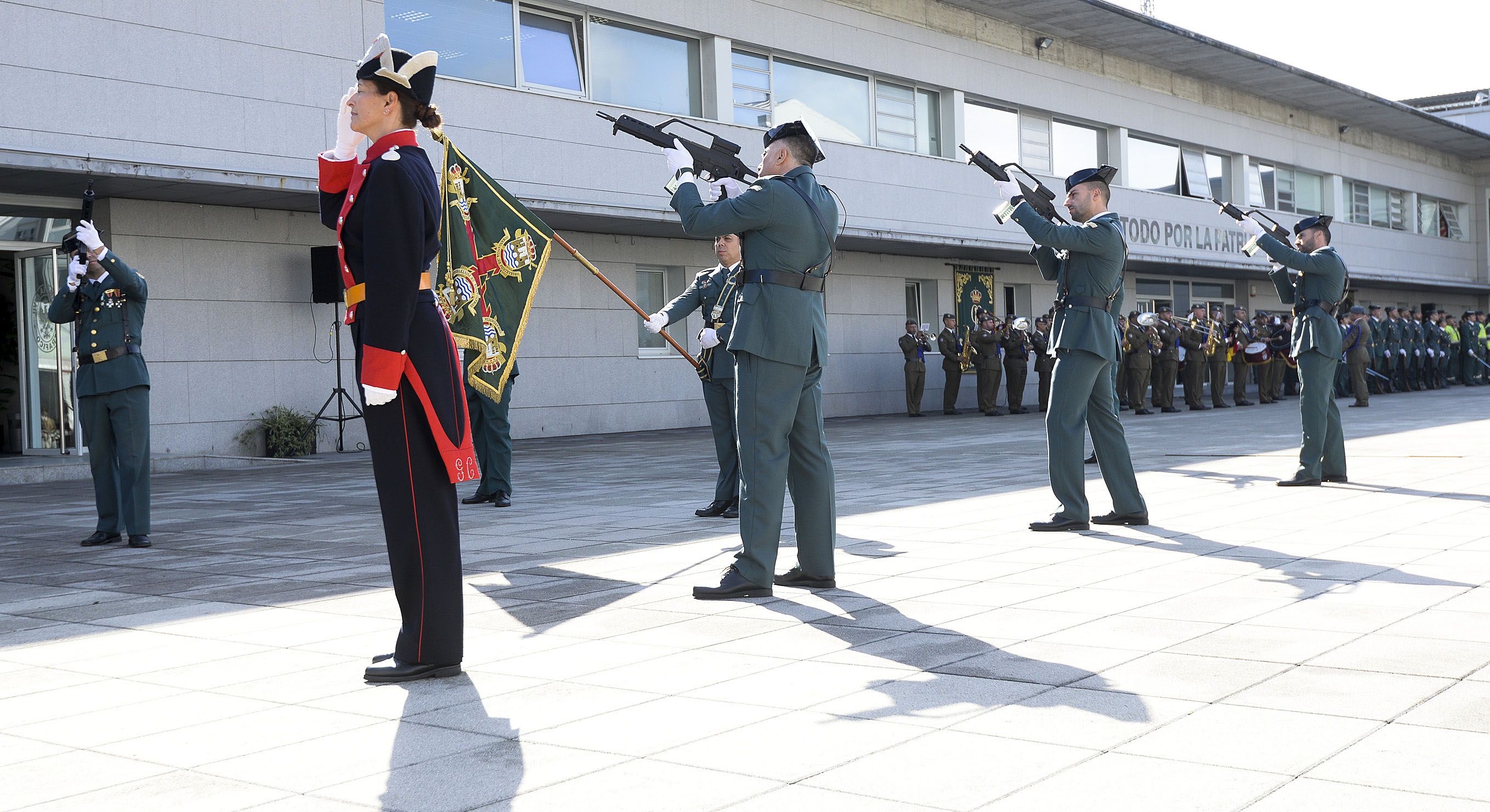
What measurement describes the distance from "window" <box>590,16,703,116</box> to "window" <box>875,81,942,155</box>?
14.4 ft

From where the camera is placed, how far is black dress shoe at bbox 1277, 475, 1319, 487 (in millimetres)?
9445

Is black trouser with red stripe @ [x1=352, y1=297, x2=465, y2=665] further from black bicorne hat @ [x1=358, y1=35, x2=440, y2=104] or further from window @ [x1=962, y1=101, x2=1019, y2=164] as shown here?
window @ [x1=962, y1=101, x2=1019, y2=164]

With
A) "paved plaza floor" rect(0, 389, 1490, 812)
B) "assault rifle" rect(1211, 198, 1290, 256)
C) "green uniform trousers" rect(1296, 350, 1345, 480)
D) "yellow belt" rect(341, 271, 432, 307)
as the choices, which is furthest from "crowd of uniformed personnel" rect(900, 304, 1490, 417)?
"yellow belt" rect(341, 271, 432, 307)

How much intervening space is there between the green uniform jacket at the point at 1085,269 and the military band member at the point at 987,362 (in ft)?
53.1

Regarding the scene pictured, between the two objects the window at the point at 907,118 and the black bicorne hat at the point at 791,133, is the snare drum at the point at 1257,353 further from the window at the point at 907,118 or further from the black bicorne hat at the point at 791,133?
the black bicorne hat at the point at 791,133

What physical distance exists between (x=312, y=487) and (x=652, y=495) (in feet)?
11.8

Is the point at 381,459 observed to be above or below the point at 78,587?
above

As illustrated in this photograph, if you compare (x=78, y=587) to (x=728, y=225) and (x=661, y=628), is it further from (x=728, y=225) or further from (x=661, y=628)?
(x=728, y=225)

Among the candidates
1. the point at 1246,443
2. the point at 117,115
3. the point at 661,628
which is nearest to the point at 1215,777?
the point at 661,628

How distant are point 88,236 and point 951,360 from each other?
1777 centimetres

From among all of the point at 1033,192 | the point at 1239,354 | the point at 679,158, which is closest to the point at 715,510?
the point at 1033,192

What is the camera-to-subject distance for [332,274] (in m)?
15.8

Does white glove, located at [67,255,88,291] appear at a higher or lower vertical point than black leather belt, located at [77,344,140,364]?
higher

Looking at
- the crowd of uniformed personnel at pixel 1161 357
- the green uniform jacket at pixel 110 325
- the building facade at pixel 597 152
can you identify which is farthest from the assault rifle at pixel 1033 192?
the crowd of uniformed personnel at pixel 1161 357
